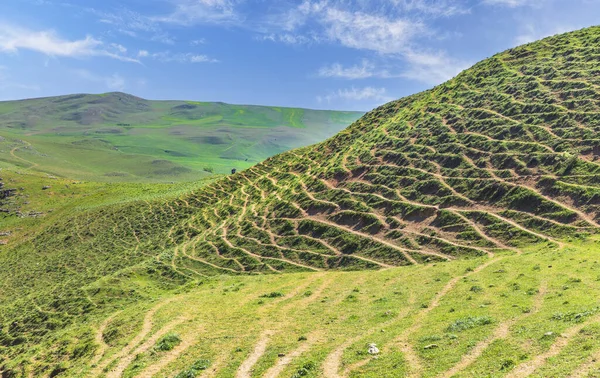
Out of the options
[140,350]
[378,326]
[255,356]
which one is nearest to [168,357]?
[140,350]

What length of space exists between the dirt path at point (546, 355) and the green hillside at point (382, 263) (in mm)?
63

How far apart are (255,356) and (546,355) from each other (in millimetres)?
11519

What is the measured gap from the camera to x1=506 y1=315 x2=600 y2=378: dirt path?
11.9 meters

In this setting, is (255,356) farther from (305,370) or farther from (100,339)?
(100,339)

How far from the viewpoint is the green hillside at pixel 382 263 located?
1684 centimetres

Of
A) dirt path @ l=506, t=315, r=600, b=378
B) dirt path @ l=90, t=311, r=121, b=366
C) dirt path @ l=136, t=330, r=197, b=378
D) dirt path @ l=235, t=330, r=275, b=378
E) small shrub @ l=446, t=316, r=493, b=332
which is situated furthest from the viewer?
dirt path @ l=90, t=311, r=121, b=366

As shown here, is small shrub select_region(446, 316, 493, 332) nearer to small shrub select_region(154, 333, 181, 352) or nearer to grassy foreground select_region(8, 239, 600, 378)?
→ grassy foreground select_region(8, 239, 600, 378)

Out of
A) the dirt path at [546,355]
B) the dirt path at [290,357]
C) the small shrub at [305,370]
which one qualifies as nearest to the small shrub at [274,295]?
the dirt path at [290,357]

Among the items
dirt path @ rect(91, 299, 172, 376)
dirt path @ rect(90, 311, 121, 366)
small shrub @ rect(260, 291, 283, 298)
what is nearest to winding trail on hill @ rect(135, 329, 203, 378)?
dirt path @ rect(91, 299, 172, 376)

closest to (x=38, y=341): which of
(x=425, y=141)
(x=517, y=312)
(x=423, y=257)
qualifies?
(x=423, y=257)

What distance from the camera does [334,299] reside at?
2581 centimetres

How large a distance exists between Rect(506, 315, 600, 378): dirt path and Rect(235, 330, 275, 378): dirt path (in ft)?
32.7

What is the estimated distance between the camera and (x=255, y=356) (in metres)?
18.8

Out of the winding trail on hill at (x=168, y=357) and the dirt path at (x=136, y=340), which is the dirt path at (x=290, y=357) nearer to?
the winding trail on hill at (x=168, y=357)
